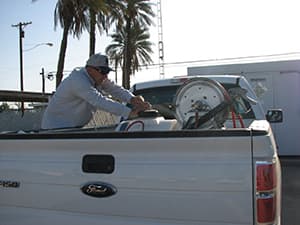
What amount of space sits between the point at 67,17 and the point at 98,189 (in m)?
19.7

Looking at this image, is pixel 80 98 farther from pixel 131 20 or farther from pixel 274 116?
pixel 131 20

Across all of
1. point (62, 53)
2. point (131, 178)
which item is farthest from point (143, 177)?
point (62, 53)

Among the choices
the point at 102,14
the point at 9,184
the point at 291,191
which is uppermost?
the point at 102,14

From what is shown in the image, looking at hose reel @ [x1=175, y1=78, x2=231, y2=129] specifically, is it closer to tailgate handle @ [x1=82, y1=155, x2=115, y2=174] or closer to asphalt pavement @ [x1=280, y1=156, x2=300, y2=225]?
tailgate handle @ [x1=82, y1=155, x2=115, y2=174]

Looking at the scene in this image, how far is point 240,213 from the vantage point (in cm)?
233

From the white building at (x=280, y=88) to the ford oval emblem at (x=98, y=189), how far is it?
8591 mm

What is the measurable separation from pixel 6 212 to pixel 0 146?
0.44m

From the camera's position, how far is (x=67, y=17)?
21.4 m

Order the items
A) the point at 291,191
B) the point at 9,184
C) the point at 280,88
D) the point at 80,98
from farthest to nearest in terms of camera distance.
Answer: the point at 280,88 → the point at 291,191 → the point at 80,98 → the point at 9,184

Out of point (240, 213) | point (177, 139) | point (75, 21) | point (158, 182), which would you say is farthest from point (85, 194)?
point (75, 21)

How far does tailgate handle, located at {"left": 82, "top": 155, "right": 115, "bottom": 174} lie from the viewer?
2629 mm

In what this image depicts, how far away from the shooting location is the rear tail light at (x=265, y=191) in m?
2.33

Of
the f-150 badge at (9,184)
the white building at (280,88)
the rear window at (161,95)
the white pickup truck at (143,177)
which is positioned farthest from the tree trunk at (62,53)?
the white pickup truck at (143,177)

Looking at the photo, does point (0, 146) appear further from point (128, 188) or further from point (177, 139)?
point (177, 139)
